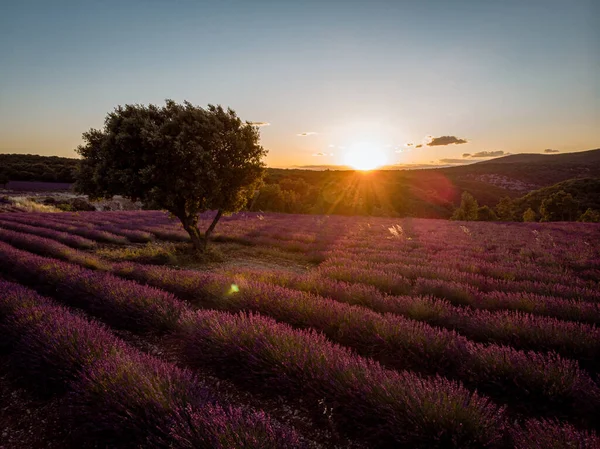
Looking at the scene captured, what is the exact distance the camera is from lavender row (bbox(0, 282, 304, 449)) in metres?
2.01

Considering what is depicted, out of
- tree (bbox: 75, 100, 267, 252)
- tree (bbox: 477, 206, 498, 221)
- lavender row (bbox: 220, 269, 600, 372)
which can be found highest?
tree (bbox: 75, 100, 267, 252)

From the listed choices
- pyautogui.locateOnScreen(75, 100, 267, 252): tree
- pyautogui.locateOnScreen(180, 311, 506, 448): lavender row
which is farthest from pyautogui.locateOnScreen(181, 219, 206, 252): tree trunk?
pyautogui.locateOnScreen(180, 311, 506, 448): lavender row

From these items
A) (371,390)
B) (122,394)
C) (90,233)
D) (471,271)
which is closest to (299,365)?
(371,390)

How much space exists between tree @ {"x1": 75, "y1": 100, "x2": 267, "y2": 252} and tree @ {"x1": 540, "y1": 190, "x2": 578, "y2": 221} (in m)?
66.2

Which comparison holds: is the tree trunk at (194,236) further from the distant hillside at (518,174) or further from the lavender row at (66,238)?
the distant hillside at (518,174)

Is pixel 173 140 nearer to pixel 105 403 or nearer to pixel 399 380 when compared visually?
pixel 105 403

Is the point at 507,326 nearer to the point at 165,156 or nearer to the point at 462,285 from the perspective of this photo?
the point at 462,285

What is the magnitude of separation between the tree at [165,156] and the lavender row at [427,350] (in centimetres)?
484

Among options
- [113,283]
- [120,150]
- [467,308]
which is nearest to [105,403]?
[113,283]

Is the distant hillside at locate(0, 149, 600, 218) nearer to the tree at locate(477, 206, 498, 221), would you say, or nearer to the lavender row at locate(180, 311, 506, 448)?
the tree at locate(477, 206, 498, 221)

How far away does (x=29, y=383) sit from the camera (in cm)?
326

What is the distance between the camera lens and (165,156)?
8938 mm

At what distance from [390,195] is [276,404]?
4139 inches

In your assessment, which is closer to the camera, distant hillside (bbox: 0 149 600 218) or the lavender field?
the lavender field
